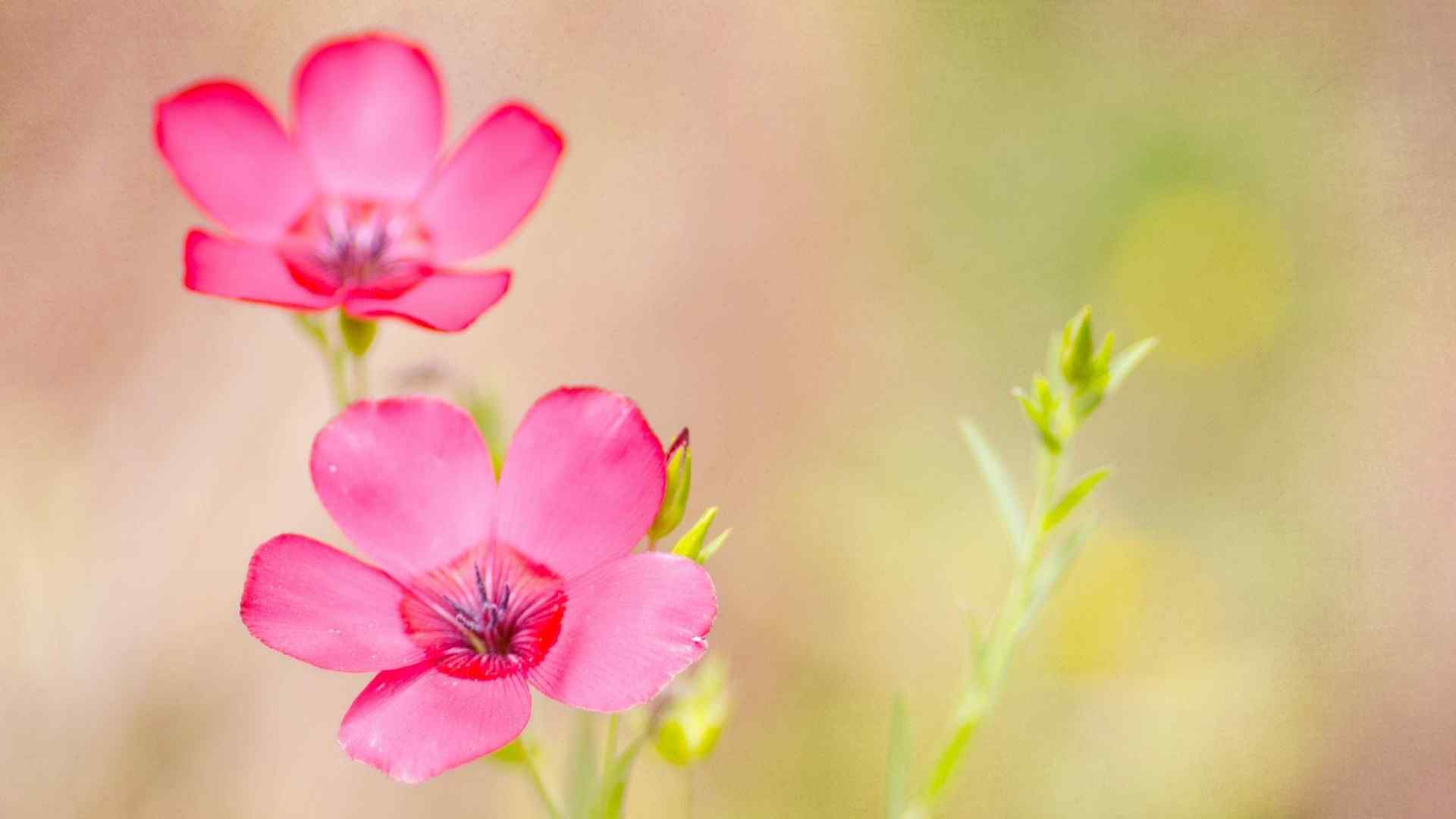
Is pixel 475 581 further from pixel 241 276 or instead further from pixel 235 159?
pixel 235 159

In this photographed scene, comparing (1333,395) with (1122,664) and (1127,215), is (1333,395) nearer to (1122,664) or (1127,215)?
(1127,215)

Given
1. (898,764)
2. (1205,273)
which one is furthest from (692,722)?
(1205,273)

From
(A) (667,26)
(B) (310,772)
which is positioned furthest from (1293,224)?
(B) (310,772)

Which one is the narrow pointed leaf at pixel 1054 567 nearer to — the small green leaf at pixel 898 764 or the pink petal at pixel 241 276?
the small green leaf at pixel 898 764

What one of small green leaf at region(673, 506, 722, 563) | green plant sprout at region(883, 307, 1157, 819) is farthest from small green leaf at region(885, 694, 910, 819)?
small green leaf at region(673, 506, 722, 563)

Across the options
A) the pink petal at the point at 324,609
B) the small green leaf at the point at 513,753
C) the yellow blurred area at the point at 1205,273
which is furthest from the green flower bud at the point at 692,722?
the yellow blurred area at the point at 1205,273

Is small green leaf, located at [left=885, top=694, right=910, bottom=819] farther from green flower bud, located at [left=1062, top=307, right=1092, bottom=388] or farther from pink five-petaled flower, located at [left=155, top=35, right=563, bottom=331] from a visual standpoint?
pink five-petaled flower, located at [left=155, top=35, right=563, bottom=331]

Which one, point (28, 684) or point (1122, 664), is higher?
point (28, 684)
